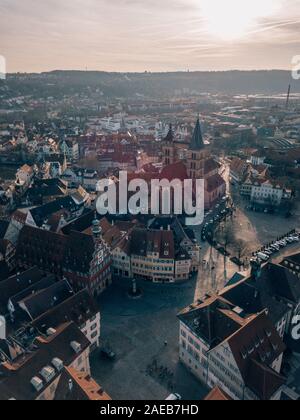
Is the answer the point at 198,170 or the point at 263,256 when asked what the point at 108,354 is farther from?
the point at 198,170

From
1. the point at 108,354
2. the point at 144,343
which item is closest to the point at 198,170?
the point at 144,343

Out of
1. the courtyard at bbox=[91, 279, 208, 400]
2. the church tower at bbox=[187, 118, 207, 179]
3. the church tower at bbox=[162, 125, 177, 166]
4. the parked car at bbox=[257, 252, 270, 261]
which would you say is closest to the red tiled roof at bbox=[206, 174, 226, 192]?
the church tower at bbox=[187, 118, 207, 179]

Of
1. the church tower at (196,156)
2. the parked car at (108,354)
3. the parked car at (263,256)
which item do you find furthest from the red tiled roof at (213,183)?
the parked car at (108,354)

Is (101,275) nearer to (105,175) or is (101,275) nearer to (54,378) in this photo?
(54,378)

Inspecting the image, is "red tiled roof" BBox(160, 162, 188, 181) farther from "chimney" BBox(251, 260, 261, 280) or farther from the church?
"chimney" BBox(251, 260, 261, 280)

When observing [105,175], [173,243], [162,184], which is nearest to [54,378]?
[173,243]

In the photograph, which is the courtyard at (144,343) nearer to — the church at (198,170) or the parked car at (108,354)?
the parked car at (108,354)
